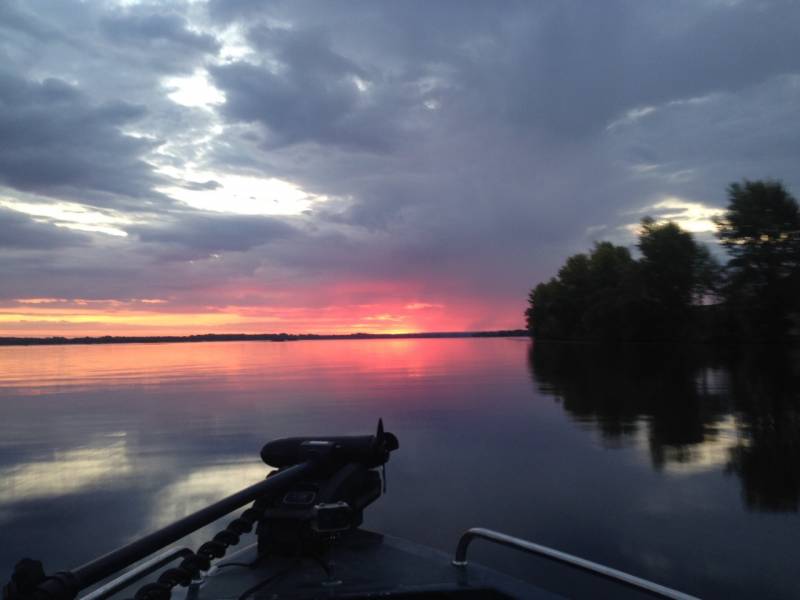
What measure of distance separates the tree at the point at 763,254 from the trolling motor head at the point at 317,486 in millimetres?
61718

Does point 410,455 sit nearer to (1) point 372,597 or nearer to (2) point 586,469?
(2) point 586,469

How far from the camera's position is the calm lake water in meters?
6.55

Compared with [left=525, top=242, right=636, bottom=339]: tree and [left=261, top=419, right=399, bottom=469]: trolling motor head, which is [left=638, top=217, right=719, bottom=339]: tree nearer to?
[left=525, top=242, right=636, bottom=339]: tree

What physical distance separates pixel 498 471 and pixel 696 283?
218 ft

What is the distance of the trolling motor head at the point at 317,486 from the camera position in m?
3.79

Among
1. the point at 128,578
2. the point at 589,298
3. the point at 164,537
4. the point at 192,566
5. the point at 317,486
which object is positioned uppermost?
the point at 589,298

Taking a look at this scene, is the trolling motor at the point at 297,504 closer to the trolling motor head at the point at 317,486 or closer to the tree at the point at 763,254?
the trolling motor head at the point at 317,486

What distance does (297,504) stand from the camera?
3803 mm

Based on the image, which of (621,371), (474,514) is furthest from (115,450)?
(621,371)

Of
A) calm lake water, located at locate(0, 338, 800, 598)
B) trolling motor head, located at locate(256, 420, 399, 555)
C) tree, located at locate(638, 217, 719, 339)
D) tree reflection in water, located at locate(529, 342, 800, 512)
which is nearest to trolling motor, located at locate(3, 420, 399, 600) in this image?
trolling motor head, located at locate(256, 420, 399, 555)

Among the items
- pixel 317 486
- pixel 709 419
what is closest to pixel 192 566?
pixel 317 486

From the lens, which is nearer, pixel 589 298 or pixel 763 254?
pixel 763 254

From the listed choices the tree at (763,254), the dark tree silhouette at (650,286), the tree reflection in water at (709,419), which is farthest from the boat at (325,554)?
the dark tree silhouette at (650,286)

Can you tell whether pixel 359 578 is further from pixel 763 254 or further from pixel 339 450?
pixel 763 254
